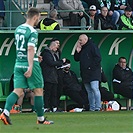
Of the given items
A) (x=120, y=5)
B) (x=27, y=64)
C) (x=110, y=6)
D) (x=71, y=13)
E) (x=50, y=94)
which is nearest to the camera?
(x=27, y=64)

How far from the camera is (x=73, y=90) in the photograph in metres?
19.0

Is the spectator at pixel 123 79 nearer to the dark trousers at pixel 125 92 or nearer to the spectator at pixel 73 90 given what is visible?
the dark trousers at pixel 125 92

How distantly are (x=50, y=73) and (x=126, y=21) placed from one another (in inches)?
145

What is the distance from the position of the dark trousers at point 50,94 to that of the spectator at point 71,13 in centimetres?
278

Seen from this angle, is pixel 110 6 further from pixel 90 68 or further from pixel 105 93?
pixel 90 68

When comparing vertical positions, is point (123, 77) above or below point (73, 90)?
above

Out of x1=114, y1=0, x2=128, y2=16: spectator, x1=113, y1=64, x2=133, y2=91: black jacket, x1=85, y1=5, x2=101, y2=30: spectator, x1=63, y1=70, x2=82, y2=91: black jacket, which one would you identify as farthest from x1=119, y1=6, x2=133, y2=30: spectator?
x1=63, y1=70, x2=82, y2=91: black jacket

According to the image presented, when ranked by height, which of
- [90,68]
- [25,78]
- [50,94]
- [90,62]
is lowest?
[50,94]

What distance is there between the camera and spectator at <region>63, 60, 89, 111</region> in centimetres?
1897

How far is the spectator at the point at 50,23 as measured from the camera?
19219 mm

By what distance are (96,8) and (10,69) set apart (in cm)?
383

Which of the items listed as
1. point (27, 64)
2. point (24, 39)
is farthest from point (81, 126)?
point (24, 39)

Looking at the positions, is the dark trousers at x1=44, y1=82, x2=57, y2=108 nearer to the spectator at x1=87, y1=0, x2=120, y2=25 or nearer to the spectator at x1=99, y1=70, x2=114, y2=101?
the spectator at x1=99, y1=70, x2=114, y2=101

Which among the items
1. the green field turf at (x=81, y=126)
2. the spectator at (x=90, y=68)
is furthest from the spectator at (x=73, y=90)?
the green field turf at (x=81, y=126)
